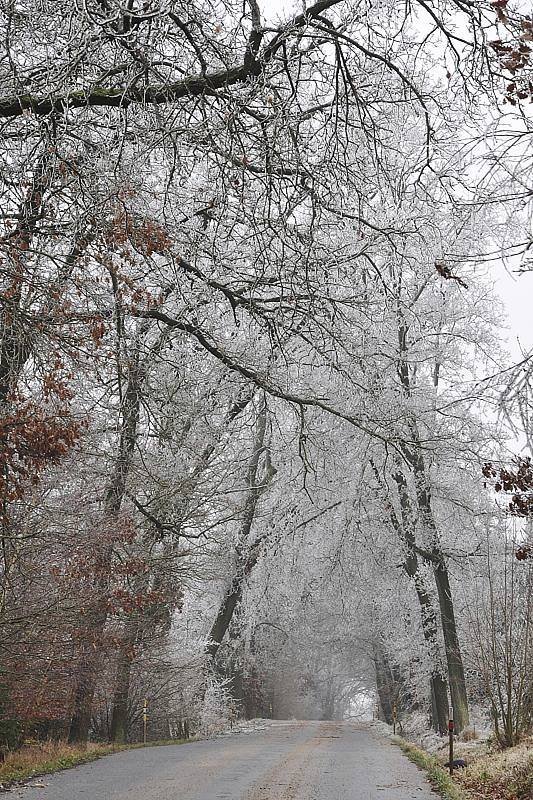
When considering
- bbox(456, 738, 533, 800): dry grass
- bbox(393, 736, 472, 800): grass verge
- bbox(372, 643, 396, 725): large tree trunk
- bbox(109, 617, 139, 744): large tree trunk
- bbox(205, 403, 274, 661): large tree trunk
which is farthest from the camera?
bbox(372, 643, 396, 725): large tree trunk

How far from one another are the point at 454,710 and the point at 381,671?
19.0m

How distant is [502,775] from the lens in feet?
32.2

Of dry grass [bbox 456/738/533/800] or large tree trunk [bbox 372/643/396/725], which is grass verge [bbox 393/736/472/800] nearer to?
dry grass [bbox 456/738/533/800]

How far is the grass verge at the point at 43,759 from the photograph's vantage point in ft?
33.4

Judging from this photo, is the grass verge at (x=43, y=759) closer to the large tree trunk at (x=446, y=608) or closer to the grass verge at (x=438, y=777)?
the grass verge at (x=438, y=777)

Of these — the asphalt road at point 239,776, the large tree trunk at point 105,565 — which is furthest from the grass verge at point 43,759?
the large tree trunk at point 105,565

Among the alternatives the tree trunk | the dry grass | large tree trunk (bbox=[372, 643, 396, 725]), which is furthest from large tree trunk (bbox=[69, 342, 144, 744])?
large tree trunk (bbox=[372, 643, 396, 725])

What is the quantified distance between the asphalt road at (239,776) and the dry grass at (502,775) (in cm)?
58

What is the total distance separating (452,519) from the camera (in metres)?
18.1

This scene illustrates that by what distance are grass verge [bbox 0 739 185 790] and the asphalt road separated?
25 cm

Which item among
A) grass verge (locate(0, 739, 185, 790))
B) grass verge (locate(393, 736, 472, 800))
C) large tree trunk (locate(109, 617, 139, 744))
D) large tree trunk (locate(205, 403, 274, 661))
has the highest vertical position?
large tree trunk (locate(205, 403, 274, 661))

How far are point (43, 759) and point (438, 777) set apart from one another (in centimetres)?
545

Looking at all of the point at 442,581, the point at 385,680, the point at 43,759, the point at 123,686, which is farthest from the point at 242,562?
the point at 385,680

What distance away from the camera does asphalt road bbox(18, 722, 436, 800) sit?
29.2 feet
